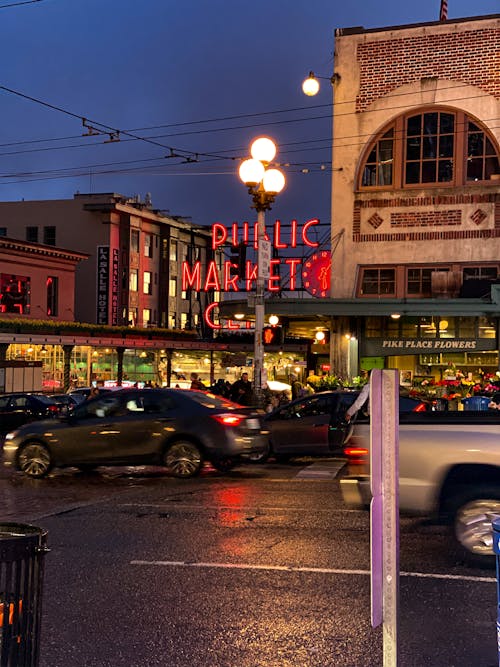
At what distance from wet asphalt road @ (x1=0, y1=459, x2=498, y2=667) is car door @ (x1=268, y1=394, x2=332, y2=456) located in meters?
4.89

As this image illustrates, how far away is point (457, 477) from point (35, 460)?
351 inches

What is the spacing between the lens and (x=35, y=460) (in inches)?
610

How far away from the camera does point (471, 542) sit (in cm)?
865

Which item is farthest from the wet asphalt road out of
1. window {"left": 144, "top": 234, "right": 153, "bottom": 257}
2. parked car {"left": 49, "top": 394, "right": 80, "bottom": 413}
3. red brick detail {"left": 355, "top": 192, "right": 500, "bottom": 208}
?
window {"left": 144, "top": 234, "right": 153, "bottom": 257}

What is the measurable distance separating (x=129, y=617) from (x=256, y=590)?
1.24 metres

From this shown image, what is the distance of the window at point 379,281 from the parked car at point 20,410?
1071 cm

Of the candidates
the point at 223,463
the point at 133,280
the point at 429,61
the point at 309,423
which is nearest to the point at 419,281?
the point at 429,61

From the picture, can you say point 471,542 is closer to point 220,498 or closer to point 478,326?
point 220,498

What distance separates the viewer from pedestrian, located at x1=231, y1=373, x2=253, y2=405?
72.7 feet

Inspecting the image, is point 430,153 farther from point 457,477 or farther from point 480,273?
point 457,477

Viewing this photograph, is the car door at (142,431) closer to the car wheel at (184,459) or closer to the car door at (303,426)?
the car wheel at (184,459)

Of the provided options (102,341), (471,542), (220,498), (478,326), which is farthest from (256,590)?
(102,341)

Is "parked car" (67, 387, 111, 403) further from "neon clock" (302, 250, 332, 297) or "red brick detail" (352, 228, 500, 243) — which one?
"red brick detail" (352, 228, 500, 243)

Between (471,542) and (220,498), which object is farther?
(220,498)
